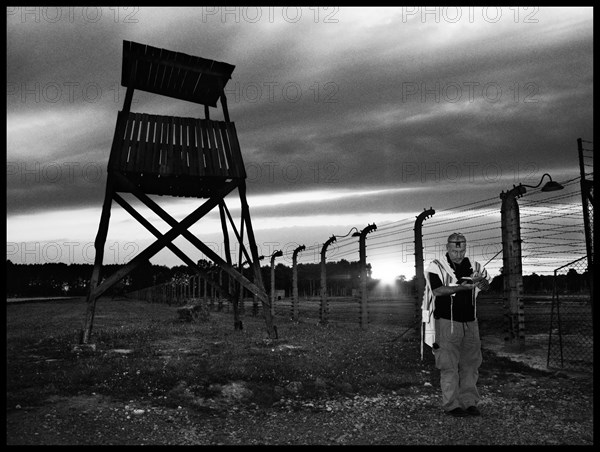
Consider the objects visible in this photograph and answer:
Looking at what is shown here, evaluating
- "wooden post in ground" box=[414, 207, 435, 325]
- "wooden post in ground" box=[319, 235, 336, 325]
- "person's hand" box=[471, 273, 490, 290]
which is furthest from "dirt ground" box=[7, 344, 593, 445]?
"wooden post in ground" box=[319, 235, 336, 325]

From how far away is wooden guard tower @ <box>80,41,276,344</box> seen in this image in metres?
11.2

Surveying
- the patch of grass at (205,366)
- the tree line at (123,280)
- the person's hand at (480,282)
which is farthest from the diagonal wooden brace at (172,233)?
the tree line at (123,280)

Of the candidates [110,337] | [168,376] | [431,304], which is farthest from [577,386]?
[110,337]

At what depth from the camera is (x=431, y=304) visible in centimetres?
616

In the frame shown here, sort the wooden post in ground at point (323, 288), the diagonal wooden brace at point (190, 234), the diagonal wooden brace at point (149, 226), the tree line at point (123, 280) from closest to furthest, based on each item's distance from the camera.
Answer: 1. the diagonal wooden brace at point (190, 234)
2. the diagonal wooden brace at point (149, 226)
3. the wooden post in ground at point (323, 288)
4. the tree line at point (123, 280)

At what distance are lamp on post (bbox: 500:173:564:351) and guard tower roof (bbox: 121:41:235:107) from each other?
292 inches

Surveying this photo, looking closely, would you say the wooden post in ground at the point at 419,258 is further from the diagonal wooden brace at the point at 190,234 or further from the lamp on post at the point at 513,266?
the diagonal wooden brace at the point at 190,234

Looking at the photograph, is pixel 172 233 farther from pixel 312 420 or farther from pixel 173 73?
pixel 312 420

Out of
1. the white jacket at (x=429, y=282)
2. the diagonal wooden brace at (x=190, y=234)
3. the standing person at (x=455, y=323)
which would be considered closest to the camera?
the standing person at (x=455, y=323)

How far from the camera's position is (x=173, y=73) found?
A: 1273 cm

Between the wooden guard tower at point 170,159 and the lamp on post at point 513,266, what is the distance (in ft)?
17.2

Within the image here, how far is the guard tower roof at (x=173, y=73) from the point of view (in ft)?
39.5

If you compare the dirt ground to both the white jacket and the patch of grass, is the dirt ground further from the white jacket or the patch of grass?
the white jacket
